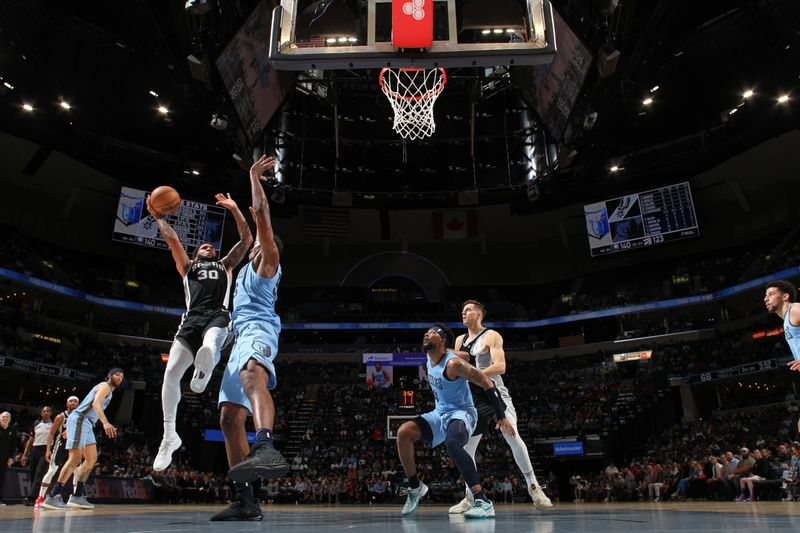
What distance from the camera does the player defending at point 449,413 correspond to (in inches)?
206

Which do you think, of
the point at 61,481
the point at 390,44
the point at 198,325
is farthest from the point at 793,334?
the point at 61,481

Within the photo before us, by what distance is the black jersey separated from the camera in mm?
5039

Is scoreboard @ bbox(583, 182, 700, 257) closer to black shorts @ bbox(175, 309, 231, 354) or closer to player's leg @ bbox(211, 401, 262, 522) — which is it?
black shorts @ bbox(175, 309, 231, 354)

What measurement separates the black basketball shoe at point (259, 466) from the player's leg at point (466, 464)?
191 cm

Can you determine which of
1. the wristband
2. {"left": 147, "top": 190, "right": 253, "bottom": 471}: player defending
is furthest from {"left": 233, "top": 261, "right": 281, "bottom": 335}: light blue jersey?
the wristband

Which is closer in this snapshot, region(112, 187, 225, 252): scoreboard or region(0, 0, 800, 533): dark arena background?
region(0, 0, 800, 533): dark arena background

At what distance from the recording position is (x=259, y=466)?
3396 mm

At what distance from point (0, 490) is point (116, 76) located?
15.6 metres

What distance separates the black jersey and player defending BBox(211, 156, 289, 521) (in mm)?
647

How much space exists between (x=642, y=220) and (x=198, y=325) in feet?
83.6

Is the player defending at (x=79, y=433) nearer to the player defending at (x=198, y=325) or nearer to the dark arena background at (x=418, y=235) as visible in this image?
the dark arena background at (x=418, y=235)

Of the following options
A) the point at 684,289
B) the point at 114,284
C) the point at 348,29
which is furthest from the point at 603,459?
the point at 114,284

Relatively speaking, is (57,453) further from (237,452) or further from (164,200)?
(237,452)

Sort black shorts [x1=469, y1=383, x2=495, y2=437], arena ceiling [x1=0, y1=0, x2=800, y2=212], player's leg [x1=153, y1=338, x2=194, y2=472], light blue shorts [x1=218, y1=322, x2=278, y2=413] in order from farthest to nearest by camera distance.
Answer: arena ceiling [x1=0, y1=0, x2=800, y2=212] → black shorts [x1=469, y1=383, x2=495, y2=437] → player's leg [x1=153, y1=338, x2=194, y2=472] → light blue shorts [x1=218, y1=322, x2=278, y2=413]
